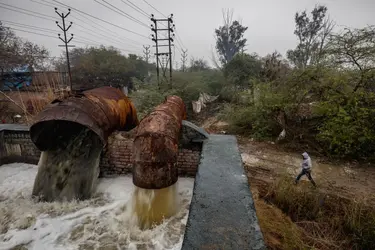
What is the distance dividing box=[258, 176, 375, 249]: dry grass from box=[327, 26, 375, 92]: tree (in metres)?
4.32

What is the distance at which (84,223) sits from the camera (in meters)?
3.61

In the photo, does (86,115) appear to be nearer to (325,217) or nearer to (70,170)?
(70,170)

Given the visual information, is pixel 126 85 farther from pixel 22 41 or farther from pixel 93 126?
pixel 93 126

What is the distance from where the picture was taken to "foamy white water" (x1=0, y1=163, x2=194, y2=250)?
3162mm

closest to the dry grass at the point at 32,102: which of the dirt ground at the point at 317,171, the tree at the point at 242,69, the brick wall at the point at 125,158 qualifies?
the brick wall at the point at 125,158

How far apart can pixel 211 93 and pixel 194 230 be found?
14387 millimetres

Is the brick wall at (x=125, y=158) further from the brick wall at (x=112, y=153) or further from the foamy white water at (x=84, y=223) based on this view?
the foamy white water at (x=84, y=223)

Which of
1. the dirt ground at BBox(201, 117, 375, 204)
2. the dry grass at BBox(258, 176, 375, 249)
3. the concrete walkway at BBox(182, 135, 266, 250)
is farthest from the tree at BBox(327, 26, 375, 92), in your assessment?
the concrete walkway at BBox(182, 135, 266, 250)

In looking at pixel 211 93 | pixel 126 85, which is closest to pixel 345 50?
pixel 211 93

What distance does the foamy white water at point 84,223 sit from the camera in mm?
3162

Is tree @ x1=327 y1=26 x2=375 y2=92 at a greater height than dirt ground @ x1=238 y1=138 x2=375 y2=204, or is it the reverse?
tree @ x1=327 y1=26 x2=375 y2=92

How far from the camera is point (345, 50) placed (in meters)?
6.48

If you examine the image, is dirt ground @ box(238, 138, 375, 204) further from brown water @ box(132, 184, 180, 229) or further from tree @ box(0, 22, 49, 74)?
tree @ box(0, 22, 49, 74)

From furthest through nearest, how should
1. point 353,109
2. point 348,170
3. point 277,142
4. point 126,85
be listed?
point 126,85, point 277,142, point 353,109, point 348,170
